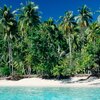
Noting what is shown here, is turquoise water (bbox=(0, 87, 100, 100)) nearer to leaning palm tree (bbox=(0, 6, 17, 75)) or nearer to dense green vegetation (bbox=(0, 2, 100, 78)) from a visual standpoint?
dense green vegetation (bbox=(0, 2, 100, 78))

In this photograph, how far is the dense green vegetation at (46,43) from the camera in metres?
52.1

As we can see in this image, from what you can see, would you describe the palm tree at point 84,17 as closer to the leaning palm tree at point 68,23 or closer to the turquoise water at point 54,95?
the leaning palm tree at point 68,23

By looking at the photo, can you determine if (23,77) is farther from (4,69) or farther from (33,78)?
(4,69)

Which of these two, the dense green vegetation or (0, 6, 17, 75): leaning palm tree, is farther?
(0, 6, 17, 75): leaning palm tree

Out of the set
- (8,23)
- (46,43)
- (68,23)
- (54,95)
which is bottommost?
(54,95)

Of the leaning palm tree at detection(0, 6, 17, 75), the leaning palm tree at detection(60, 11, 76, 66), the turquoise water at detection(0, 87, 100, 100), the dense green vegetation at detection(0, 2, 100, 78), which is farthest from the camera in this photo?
the leaning palm tree at detection(60, 11, 76, 66)

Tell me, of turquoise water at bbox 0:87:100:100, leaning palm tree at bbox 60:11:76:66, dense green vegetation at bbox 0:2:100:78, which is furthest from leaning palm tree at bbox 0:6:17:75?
turquoise water at bbox 0:87:100:100

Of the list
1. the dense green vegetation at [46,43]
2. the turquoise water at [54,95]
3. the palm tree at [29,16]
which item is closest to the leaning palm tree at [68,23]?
the dense green vegetation at [46,43]

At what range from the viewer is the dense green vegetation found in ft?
171

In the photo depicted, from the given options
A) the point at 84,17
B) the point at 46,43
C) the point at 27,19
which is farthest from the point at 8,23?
the point at 84,17

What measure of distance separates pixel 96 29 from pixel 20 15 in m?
15.0

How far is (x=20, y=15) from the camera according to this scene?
206 ft

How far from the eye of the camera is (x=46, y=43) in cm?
5481

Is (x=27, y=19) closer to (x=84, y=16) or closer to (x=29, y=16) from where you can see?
(x=29, y=16)
